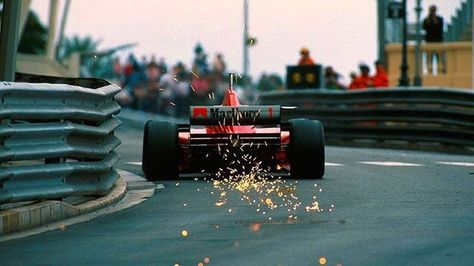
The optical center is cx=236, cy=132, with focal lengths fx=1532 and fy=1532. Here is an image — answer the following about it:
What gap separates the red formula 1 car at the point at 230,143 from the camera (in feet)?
54.2

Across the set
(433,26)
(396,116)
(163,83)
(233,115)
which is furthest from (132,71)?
(233,115)

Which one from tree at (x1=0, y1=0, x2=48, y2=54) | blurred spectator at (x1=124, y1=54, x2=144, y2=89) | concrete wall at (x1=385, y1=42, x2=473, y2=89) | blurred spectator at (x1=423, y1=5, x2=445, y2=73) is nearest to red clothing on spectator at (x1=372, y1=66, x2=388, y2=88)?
blurred spectator at (x1=423, y1=5, x2=445, y2=73)

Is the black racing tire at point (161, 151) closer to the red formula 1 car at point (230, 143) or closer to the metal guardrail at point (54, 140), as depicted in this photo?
the red formula 1 car at point (230, 143)

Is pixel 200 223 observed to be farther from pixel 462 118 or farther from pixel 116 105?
pixel 462 118

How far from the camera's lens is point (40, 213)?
1112 centimetres

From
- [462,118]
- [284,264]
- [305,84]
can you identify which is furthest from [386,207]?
[305,84]

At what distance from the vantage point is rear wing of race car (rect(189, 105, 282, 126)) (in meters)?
16.6

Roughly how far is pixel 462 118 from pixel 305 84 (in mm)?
7737

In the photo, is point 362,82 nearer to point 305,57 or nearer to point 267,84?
point 305,57

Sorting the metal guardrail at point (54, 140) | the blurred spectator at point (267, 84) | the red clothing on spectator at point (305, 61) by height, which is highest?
the red clothing on spectator at point (305, 61)

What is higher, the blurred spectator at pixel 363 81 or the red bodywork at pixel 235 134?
the blurred spectator at pixel 363 81

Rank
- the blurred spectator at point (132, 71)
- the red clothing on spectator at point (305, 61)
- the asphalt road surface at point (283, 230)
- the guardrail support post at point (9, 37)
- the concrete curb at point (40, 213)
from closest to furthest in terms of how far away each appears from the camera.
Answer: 1. the asphalt road surface at point (283, 230)
2. the concrete curb at point (40, 213)
3. the guardrail support post at point (9, 37)
4. the red clothing on spectator at point (305, 61)
5. the blurred spectator at point (132, 71)

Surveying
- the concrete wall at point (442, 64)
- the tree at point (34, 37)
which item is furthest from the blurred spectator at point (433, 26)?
the tree at point (34, 37)

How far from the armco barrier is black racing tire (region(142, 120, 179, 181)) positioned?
32.2 feet
